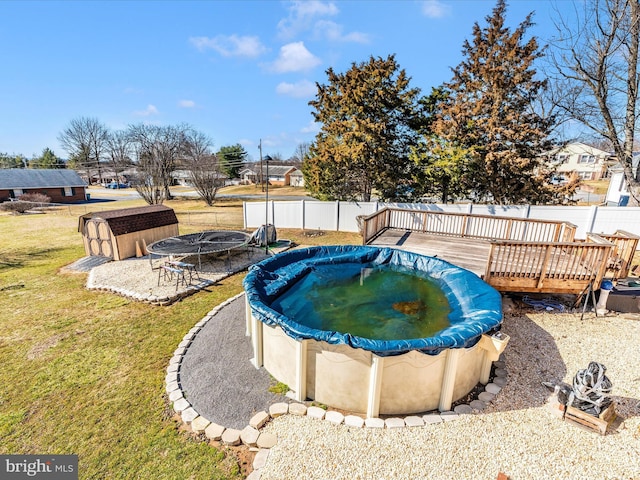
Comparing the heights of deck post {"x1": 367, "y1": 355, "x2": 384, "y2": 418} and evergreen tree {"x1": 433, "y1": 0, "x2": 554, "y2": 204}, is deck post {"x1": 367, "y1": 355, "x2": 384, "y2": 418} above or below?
below

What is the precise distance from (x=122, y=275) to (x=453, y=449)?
10.6 m

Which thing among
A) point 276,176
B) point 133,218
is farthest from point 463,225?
point 276,176

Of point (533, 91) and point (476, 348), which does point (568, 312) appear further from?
point (533, 91)

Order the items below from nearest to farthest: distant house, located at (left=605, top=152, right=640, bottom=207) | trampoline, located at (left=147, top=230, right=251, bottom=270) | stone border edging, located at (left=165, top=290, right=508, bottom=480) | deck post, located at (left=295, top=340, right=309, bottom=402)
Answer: stone border edging, located at (left=165, top=290, right=508, bottom=480) < deck post, located at (left=295, top=340, right=309, bottom=402) < trampoline, located at (left=147, top=230, right=251, bottom=270) < distant house, located at (left=605, top=152, right=640, bottom=207)

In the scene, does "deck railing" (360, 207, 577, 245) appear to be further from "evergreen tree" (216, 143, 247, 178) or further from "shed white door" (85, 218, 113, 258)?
"evergreen tree" (216, 143, 247, 178)

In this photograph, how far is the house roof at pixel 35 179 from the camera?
30125 millimetres

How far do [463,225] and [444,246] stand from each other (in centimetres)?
188

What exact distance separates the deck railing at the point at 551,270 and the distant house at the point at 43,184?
135 feet

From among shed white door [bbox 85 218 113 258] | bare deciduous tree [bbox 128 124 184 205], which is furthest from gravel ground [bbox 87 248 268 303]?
bare deciduous tree [bbox 128 124 184 205]

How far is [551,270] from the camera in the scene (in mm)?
7188

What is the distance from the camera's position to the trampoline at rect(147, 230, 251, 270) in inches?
394

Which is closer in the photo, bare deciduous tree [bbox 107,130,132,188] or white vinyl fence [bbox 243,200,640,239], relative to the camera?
white vinyl fence [bbox 243,200,640,239]

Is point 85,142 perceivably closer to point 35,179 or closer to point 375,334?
point 35,179
